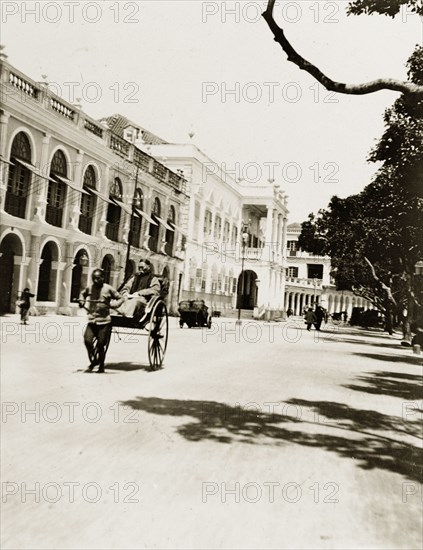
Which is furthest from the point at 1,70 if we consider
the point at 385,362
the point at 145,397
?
the point at 385,362

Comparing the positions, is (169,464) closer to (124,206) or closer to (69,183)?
(124,206)

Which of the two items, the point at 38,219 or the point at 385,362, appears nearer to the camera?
the point at 38,219

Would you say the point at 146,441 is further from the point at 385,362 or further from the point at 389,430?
the point at 385,362

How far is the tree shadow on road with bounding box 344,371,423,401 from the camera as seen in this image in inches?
364

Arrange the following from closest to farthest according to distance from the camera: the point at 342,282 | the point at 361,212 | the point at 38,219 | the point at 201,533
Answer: the point at 38,219 < the point at 201,533 < the point at 361,212 < the point at 342,282

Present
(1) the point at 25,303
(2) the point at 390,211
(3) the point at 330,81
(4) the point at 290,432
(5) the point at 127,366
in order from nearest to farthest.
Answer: (1) the point at 25,303, (5) the point at 127,366, (3) the point at 330,81, (4) the point at 290,432, (2) the point at 390,211

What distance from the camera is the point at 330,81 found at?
12.1 ft

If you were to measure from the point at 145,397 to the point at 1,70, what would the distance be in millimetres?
Result: 2409

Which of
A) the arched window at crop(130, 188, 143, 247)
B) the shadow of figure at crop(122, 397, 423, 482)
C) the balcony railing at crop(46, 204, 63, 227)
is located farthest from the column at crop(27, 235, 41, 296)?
the shadow of figure at crop(122, 397, 423, 482)

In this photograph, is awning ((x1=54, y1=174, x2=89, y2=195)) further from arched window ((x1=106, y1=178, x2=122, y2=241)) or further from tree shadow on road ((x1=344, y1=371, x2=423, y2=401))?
tree shadow on road ((x1=344, y1=371, x2=423, y2=401))

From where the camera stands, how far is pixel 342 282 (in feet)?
73.2

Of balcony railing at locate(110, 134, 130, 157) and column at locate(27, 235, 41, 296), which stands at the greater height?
balcony railing at locate(110, 134, 130, 157)

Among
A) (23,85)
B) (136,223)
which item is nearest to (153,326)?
(136,223)

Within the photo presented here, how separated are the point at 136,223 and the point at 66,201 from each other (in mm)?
457
